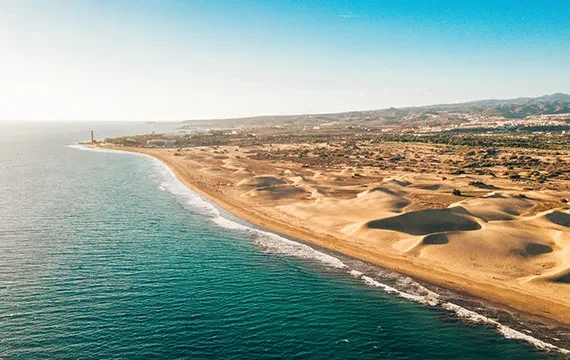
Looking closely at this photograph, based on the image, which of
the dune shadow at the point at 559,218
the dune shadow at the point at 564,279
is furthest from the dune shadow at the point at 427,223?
the dune shadow at the point at 564,279

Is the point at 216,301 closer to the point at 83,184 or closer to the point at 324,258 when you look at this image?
the point at 324,258

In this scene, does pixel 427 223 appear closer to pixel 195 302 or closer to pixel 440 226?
pixel 440 226

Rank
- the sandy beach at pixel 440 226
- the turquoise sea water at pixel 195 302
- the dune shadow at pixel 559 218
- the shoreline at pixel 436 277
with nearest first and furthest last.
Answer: the turquoise sea water at pixel 195 302, the shoreline at pixel 436 277, the sandy beach at pixel 440 226, the dune shadow at pixel 559 218

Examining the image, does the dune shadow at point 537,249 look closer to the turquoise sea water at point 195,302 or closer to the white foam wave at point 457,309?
the white foam wave at point 457,309

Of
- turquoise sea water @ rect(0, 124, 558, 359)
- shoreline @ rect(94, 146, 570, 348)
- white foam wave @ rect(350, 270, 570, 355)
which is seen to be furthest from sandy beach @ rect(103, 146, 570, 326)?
turquoise sea water @ rect(0, 124, 558, 359)

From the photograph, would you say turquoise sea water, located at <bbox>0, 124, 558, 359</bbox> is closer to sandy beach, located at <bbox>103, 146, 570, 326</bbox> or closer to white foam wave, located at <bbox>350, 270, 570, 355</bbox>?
white foam wave, located at <bbox>350, 270, 570, 355</bbox>

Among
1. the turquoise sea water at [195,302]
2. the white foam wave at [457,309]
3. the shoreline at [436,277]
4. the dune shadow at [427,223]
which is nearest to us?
the turquoise sea water at [195,302]
